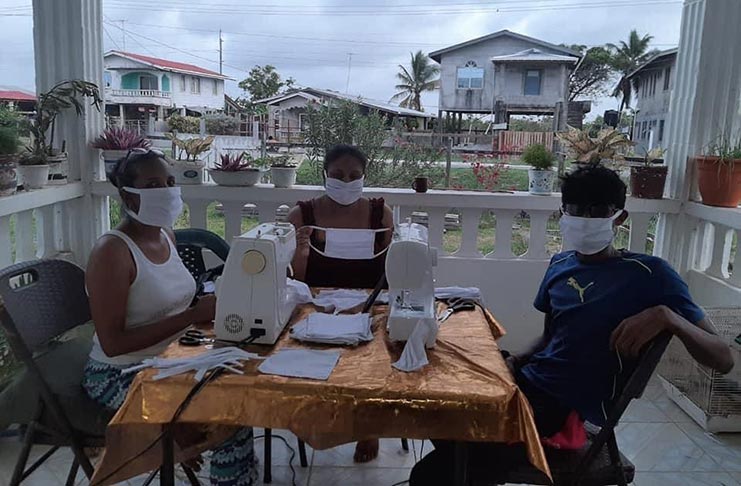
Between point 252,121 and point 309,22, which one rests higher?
point 309,22

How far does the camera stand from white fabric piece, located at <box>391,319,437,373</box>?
1.26 meters

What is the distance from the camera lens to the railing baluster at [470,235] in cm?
312

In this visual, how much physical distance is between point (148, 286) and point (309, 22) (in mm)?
2049

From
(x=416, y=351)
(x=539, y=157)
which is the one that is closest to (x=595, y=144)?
(x=539, y=157)

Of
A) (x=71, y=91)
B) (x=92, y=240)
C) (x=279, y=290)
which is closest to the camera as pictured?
(x=279, y=290)

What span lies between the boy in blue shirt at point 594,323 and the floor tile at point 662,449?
999 millimetres

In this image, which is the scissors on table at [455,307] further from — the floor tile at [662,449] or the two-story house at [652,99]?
the two-story house at [652,99]

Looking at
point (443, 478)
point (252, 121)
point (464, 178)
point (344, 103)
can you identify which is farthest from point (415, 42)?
point (443, 478)

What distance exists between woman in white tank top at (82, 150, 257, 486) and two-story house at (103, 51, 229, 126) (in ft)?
5.17

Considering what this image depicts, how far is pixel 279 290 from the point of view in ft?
4.65

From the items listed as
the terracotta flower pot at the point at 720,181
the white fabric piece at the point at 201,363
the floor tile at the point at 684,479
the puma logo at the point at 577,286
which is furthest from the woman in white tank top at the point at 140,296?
the terracotta flower pot at the point at 720,181

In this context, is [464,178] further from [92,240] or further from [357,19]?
[92,240]

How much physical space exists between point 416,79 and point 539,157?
2.62 ft

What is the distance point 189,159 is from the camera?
3082 mm
